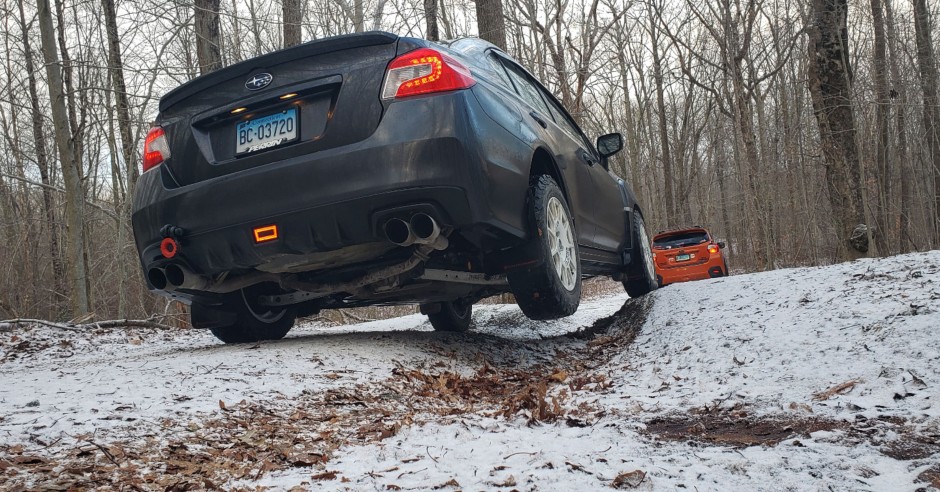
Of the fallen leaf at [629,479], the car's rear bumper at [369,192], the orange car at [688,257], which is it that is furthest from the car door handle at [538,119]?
the orange car at [688,257]

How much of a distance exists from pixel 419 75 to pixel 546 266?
1.28 m

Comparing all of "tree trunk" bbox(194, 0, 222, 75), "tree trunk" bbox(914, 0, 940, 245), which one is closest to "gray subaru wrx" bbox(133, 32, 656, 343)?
"tree trunk" bbox(194, 0, 222, 75)

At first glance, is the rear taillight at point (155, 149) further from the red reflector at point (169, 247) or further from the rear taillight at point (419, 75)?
the rear taillight at point (419, 75)

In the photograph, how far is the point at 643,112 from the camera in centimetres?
2961

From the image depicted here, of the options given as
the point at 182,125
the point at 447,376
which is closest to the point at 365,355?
the point at 447,376

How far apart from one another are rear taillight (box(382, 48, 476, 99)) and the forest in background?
635cm

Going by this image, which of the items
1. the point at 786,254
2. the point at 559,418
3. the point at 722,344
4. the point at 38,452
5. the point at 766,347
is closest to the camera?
the point at 38,452

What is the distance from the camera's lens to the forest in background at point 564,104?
9383mm

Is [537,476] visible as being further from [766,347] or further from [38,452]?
[766,347]

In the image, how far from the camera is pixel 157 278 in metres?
3.76

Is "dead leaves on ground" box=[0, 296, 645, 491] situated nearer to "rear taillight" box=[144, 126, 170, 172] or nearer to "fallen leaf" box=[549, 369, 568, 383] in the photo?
"fallen leaf" box=[549, 369, 568, 383]

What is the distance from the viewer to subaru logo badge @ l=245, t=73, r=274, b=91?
11.7 feet

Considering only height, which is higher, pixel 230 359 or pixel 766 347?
pixel 230 359

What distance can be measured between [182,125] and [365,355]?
5.57 ft
